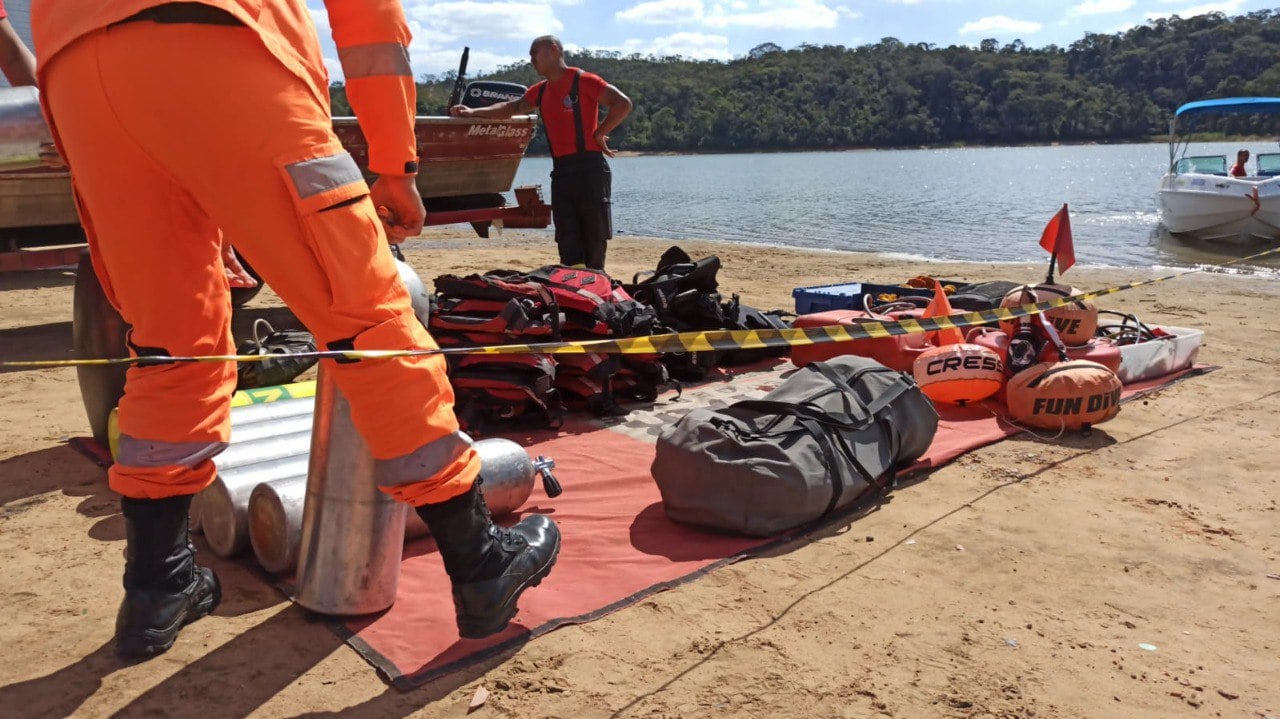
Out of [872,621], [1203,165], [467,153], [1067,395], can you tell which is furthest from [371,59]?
[1203,165]

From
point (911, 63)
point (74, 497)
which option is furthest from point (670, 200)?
point (911, 63)

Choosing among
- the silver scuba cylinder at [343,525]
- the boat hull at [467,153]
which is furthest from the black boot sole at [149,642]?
the boat hull at [467,153]

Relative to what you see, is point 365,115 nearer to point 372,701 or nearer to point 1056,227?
point 372,701

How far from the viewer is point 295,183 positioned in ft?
7.14

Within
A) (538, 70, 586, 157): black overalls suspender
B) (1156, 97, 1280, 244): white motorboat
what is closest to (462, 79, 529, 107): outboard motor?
(538, 70, 586, 157): black overalls suspender

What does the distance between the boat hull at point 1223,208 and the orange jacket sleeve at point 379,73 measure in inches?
771

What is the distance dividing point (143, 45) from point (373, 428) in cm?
104

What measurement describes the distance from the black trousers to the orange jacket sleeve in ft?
15.4

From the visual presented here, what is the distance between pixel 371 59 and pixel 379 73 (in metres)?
0.04

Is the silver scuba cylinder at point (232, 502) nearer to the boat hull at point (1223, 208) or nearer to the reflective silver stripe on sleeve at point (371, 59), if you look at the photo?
the reflective silver stripe on sleeve at point (371, 59)

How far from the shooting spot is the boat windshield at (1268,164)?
19359mm

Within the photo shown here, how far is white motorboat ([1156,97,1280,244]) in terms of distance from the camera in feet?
57.4

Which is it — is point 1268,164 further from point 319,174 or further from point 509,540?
point 319,174

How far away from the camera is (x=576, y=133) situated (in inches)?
288
